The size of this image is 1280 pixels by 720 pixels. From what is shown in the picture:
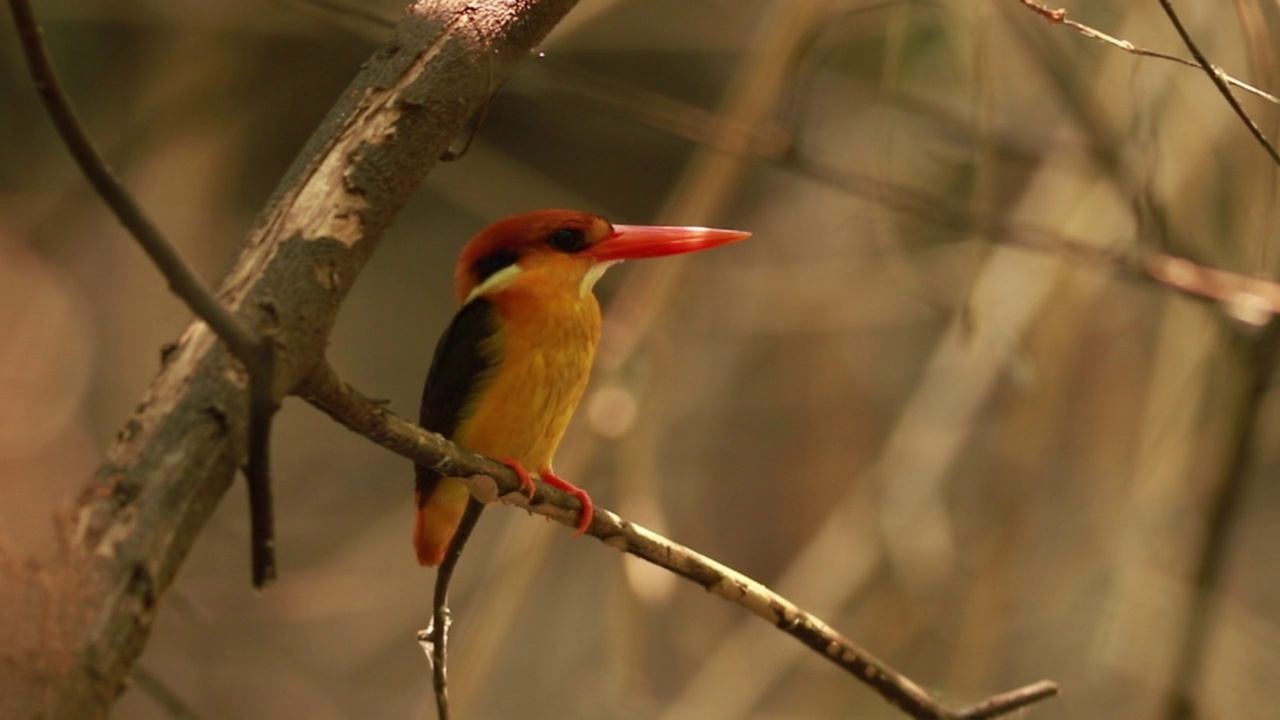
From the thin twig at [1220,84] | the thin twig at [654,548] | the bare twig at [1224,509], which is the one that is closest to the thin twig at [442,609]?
the thin twig at [654,548]

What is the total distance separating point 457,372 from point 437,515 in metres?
0.22

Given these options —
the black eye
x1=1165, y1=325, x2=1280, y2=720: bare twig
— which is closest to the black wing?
the black eye

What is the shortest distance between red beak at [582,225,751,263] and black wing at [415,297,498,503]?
181mm

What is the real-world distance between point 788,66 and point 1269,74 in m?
0.89

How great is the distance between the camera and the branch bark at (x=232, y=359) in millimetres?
604

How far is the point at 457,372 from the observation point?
1540mm

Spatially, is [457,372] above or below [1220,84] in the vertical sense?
below

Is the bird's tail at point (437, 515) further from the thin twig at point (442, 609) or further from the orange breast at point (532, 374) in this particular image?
the thin twig at point (442, 609)

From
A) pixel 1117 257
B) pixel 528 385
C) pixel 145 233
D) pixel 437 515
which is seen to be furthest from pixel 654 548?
pixel 1117 257

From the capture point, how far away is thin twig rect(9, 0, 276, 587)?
0.60 meters

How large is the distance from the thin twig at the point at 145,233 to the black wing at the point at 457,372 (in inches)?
33.7

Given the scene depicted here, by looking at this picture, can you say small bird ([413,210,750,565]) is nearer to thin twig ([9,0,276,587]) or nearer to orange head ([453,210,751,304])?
orange head ([453,210,751,304])

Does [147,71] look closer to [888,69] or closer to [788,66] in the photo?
[788,66]

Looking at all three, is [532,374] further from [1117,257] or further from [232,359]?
[1117,257]
